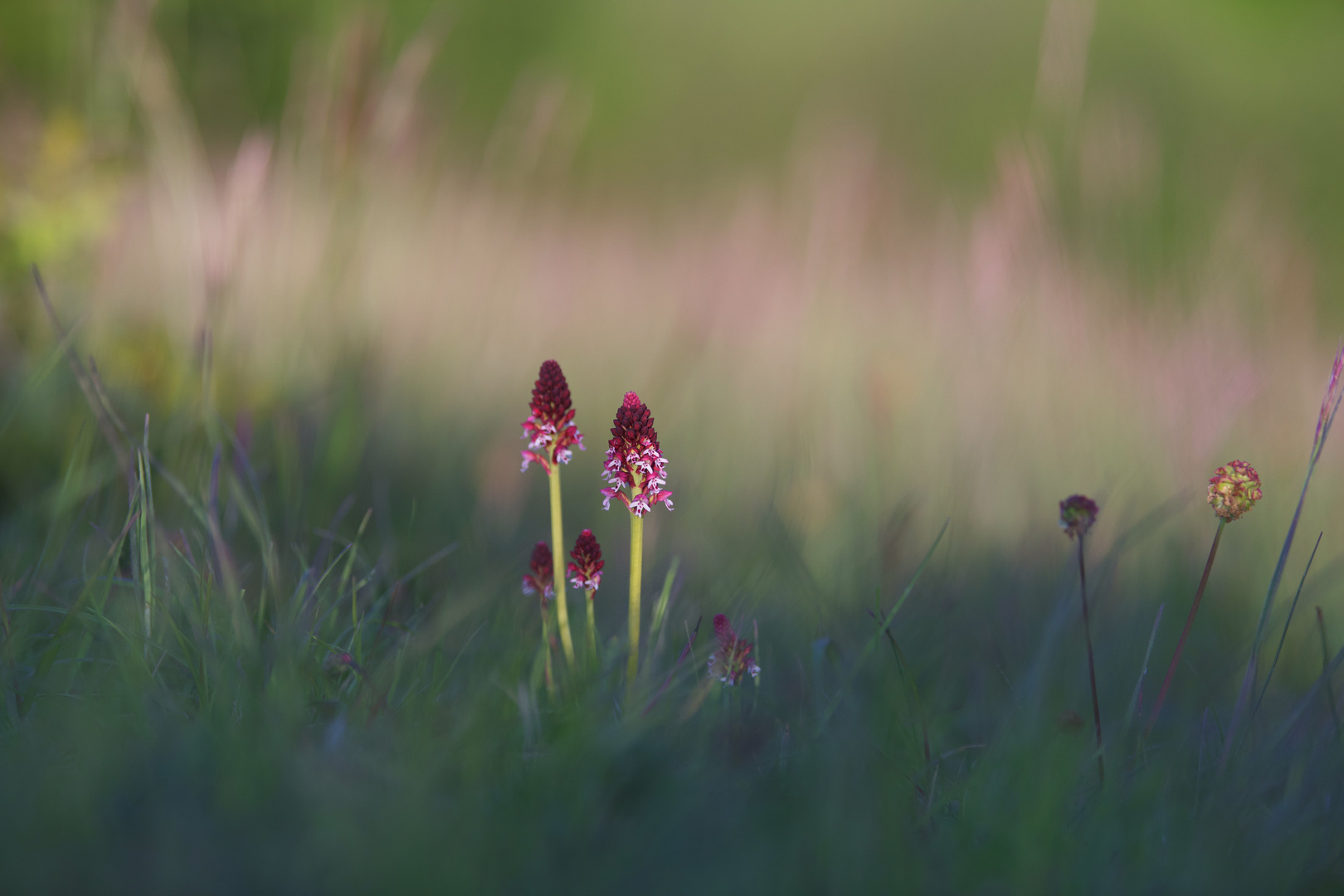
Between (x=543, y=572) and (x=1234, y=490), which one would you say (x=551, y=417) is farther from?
(x=1234, y=490)

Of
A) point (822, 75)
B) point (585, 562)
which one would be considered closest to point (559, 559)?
point (585, 562)

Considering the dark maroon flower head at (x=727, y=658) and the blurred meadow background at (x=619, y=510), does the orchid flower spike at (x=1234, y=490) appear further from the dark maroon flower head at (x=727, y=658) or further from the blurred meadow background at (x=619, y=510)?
the dark maroon flower head at (x=727, y=658)

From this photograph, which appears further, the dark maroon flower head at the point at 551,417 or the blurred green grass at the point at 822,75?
the blurred green grass at the point at 822,75

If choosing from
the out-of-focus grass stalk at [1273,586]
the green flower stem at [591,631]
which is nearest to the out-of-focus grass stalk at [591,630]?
the green flower stem at [591,631]

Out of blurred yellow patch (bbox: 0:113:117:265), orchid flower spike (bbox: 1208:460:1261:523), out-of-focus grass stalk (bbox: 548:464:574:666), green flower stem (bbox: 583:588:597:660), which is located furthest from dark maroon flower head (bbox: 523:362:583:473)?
blurred yellow patch (bbox: 0:113:117:265)

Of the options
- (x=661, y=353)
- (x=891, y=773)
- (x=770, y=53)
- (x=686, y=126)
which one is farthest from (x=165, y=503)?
(x=770, y=53)

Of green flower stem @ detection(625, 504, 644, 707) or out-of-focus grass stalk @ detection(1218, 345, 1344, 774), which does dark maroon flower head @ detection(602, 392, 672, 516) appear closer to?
green flower stem @ detection(625, 504, 644, 707)
